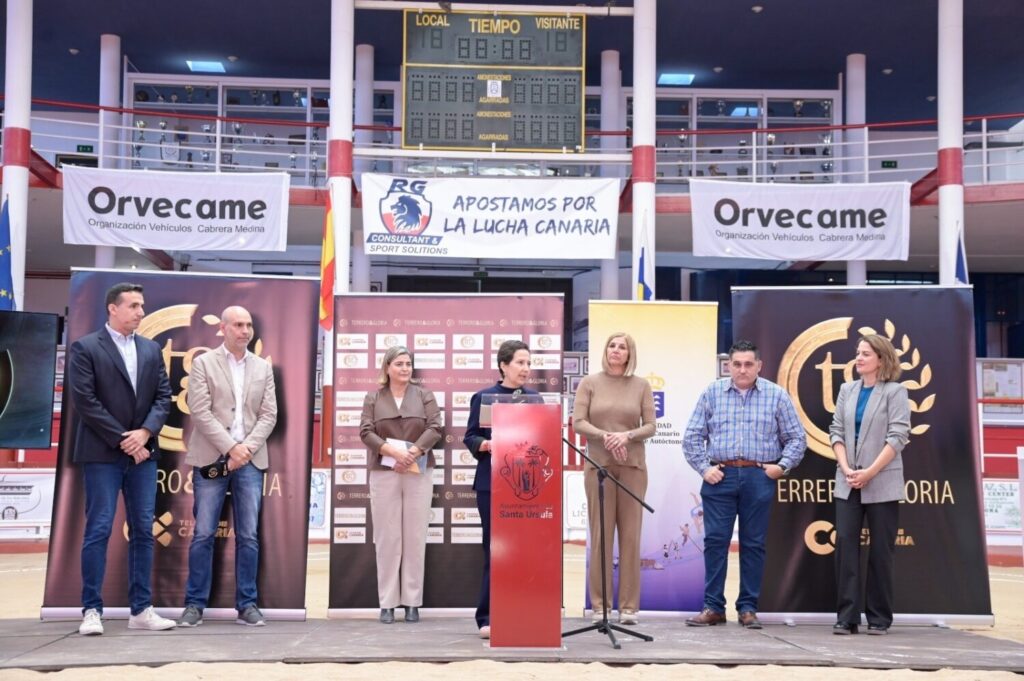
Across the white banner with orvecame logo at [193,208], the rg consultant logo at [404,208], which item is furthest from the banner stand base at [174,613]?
the white banner with orvecame logo at [193,208]

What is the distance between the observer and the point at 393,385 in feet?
19.6

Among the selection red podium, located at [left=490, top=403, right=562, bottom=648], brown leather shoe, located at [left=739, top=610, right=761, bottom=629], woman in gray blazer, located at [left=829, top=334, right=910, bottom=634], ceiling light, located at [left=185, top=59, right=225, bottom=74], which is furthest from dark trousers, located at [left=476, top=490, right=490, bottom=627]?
ceiling light, located at [left=185, top=59, right=225, bottom=74]

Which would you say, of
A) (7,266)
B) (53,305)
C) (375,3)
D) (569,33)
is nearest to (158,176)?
(7,266)

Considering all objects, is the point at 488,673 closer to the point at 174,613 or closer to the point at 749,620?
the point at 749,620

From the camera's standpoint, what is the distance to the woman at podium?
5418mm

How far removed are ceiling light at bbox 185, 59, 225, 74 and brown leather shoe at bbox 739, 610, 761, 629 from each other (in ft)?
52.1

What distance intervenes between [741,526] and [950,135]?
10.3 meters

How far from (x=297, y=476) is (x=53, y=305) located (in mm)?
17517

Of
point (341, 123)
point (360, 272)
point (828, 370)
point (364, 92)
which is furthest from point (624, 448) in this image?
point (364, 92)

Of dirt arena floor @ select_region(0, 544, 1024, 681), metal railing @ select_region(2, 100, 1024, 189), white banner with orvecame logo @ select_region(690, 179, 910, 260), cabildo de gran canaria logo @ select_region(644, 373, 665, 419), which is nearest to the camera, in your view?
dirt arena floor @ select_region(0, 544, 1024, 681)

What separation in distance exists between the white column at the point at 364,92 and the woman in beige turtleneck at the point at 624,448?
11.6 metres

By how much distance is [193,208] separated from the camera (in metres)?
14.4

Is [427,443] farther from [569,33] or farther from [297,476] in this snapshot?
[569,33]

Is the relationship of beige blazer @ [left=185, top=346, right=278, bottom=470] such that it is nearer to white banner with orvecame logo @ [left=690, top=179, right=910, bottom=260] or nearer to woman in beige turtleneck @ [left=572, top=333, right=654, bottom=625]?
woman in beige turtleneck @ [left=572, top=333, right=654, bottom=625]
